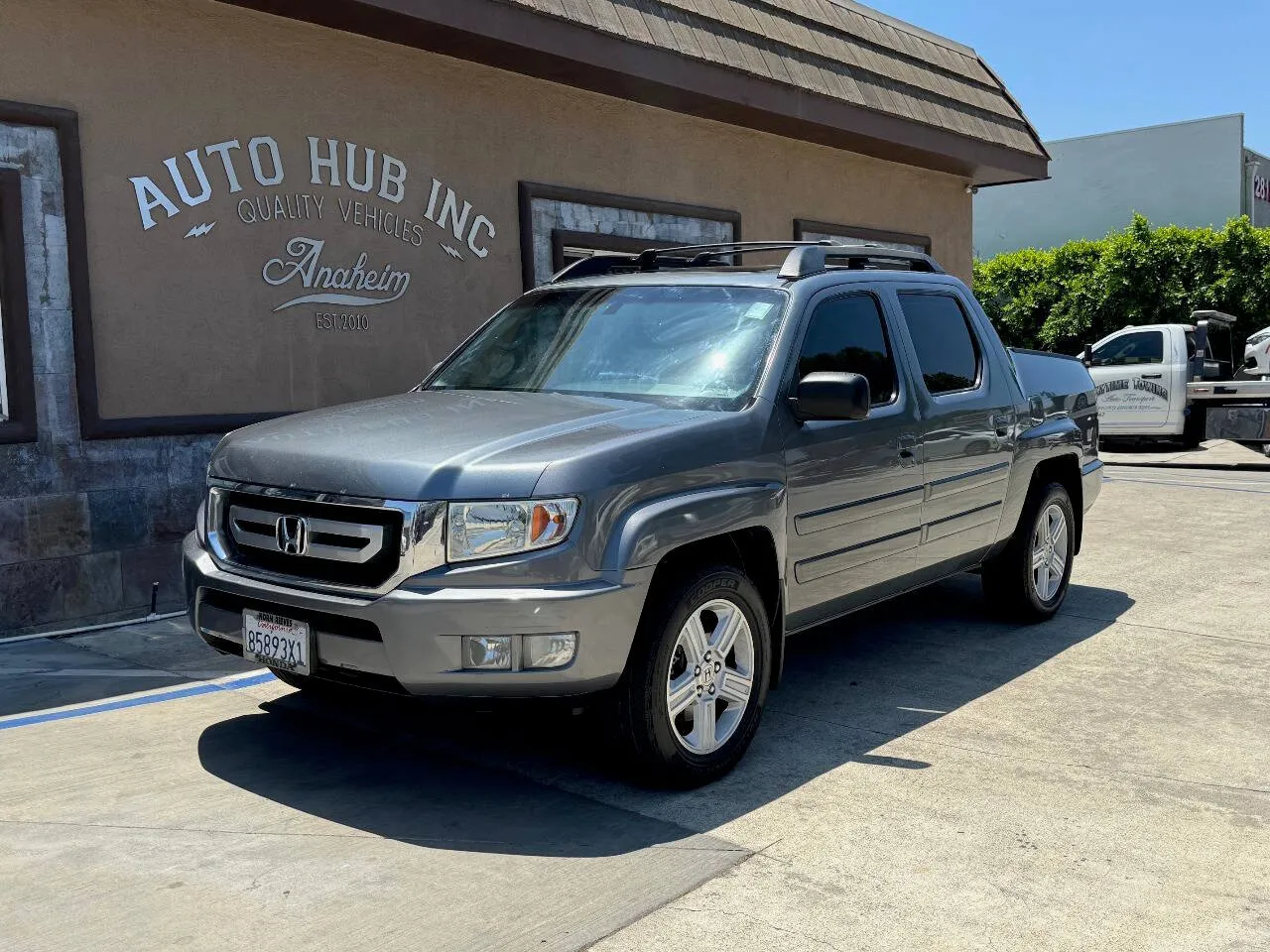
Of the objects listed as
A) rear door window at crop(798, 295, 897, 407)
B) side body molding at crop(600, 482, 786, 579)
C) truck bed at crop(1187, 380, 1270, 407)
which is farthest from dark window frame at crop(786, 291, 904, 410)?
truck bed at crop(1187, 380, 1270, 407)

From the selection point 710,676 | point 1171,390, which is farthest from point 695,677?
point 1171,390

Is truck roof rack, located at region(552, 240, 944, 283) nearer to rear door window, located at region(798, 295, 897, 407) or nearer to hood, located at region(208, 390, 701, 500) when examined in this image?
rear door window, located at region(798, 295, 897, 407)

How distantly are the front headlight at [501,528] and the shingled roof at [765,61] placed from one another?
5.05 m

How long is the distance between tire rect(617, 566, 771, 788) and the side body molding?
0.18m

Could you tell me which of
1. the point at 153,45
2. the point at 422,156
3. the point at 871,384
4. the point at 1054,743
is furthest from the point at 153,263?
the point at 1054,743

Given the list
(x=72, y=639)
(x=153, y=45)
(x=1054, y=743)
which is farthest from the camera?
(x=153, y=45)

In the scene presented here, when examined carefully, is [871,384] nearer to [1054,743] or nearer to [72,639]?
[1054,743]

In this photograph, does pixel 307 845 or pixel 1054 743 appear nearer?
pixel 307 845

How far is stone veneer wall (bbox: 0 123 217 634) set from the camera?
7.00 m

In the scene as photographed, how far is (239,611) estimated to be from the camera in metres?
4.47

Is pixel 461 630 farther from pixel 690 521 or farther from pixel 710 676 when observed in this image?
pixel 710 676

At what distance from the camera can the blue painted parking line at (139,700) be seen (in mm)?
5238

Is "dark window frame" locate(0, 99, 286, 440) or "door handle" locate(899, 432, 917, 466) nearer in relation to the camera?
"door handle" locate(899, 432, 917, 466)

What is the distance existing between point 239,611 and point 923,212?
41.1 ft
